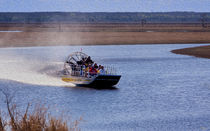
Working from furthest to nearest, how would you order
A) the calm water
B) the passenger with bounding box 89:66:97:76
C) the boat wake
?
the boat wake
the passenger with bounding box 89:66:97:76
the calm water

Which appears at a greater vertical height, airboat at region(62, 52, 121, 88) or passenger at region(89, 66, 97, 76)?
passenger at region(89, 66, 97, 76)

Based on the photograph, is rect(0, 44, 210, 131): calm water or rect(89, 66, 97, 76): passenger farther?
rect(89, 66, 97, 76): passenger

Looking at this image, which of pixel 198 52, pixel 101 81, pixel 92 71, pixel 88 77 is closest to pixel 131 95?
pixel 101 81

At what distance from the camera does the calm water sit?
24719mm

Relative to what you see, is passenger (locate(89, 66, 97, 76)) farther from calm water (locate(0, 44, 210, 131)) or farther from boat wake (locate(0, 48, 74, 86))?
boat wake (locate(0, 48, 74, 86))

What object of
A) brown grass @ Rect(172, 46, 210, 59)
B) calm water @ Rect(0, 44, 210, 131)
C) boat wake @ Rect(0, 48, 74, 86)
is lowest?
calm water @ Rect(0, 44, 210, 131)

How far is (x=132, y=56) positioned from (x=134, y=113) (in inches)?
1675

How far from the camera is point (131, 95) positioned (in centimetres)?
3350

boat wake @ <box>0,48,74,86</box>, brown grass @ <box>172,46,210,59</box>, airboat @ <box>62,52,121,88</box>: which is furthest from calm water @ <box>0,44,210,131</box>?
brown grass @ <box>172,46,210,59</box>

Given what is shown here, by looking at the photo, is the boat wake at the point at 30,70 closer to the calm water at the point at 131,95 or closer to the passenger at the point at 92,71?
the calm water at the point at 131,95

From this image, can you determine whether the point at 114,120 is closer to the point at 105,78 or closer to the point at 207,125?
the point at 207,125

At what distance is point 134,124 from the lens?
24000 mm

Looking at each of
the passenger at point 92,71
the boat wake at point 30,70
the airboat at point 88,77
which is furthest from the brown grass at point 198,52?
the passenger at point 92,71

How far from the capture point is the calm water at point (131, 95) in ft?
81.1
